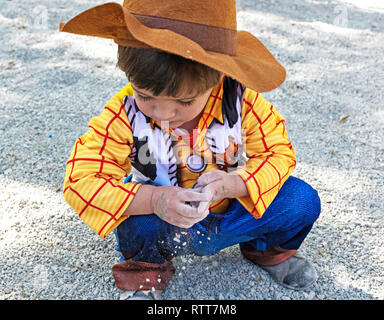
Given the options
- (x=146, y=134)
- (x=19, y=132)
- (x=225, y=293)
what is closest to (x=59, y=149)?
(x=19, y=132)

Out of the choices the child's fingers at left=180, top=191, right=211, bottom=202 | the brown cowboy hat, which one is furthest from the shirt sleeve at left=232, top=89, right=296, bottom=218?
the brown cowboy hat

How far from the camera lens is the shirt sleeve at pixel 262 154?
1.38m

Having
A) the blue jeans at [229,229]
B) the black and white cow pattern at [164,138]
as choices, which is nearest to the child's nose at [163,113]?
the black and white cow pattern at [164,138]

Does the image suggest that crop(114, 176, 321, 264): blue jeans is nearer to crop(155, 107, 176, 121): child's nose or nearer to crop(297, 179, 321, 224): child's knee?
crop(297, 179, 321, 224): child's knee

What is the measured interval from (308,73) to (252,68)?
86.2 inches

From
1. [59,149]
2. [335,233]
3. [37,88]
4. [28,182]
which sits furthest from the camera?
[37,88]

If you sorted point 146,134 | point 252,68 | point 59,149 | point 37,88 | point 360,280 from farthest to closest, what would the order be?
1. point 37,88
2. point 59,149
3. point 360,280
4. point 146,134
5. point 252,68

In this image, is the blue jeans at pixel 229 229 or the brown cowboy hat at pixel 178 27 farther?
the blue jeans at pixel 229 229

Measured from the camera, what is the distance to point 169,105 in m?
1.17

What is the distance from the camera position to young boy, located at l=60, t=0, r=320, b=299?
1.07m

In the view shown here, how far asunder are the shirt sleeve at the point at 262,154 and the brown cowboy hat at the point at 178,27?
0.93ft

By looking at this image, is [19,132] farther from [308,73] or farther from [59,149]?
[308,73]

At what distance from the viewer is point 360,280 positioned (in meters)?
1.59

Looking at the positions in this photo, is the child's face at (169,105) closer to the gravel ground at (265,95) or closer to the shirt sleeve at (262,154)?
the shirt sleeve at (262,154)
